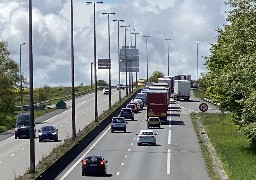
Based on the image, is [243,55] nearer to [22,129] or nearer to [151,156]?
[151,156]

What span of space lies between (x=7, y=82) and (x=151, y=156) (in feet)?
166

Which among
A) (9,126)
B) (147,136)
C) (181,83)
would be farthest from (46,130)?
(181,83)

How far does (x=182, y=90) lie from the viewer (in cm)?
14425

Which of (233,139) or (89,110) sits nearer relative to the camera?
(233,139)

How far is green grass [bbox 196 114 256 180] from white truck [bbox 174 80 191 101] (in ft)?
123

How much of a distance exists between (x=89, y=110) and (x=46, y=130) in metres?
52.3

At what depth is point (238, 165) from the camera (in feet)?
164

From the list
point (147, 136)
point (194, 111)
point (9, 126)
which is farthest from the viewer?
point (194, 111)

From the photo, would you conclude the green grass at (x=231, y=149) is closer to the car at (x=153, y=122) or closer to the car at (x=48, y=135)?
the car at (x=153, y=122)

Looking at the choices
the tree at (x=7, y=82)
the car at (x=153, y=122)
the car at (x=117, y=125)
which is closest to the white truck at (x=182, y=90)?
the tree at (x=7, y=82)

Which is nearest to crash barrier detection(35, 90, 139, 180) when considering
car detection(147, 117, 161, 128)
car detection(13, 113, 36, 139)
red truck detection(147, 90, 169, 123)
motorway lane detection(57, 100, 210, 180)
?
motorway lane detection(57, 100, 210, 180)

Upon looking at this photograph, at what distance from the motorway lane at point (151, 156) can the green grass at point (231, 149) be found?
1574mm

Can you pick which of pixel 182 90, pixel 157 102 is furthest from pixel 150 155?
pixel 182 90

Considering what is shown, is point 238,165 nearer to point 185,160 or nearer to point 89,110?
point 185,160
